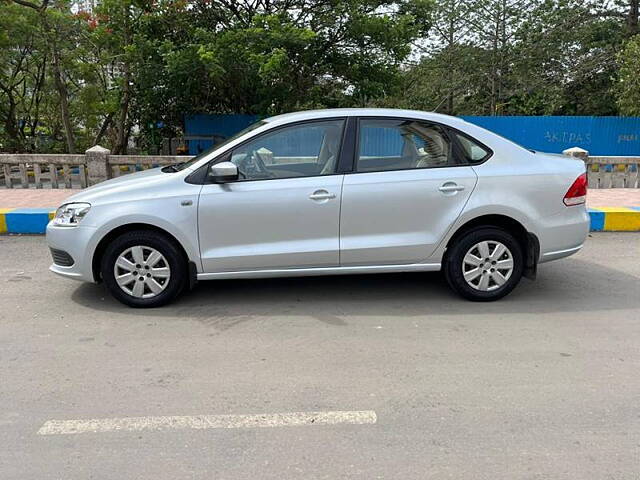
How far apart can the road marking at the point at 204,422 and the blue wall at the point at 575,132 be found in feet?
47.4

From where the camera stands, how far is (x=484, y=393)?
3408 mm

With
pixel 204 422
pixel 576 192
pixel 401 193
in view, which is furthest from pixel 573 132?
pixel 204 422

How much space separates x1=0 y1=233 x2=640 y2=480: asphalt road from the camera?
2762 millimetres

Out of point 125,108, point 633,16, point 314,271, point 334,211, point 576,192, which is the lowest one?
point 314,271

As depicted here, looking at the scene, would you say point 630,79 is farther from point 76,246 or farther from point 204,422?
point 204,422

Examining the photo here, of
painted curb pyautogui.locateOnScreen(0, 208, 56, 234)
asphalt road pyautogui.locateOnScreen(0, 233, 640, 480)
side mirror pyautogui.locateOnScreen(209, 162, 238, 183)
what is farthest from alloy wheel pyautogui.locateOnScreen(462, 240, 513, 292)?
painted curb pyautogui.locateOnScreen(0, 208, 56, 234)

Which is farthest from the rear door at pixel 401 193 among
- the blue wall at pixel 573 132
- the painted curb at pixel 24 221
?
the blue wall at pixel 573 132

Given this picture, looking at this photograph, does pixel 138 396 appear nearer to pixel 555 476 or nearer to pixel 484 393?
pixel 484 393

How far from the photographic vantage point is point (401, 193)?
4750 millimetres

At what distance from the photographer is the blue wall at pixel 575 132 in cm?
1622

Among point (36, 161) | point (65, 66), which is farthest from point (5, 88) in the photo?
point (36, 161)

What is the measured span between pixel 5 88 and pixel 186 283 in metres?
15.3

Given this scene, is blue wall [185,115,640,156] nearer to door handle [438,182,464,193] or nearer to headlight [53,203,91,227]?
door handle [438,182,464,193]

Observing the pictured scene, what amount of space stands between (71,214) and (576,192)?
4340 millimetres
